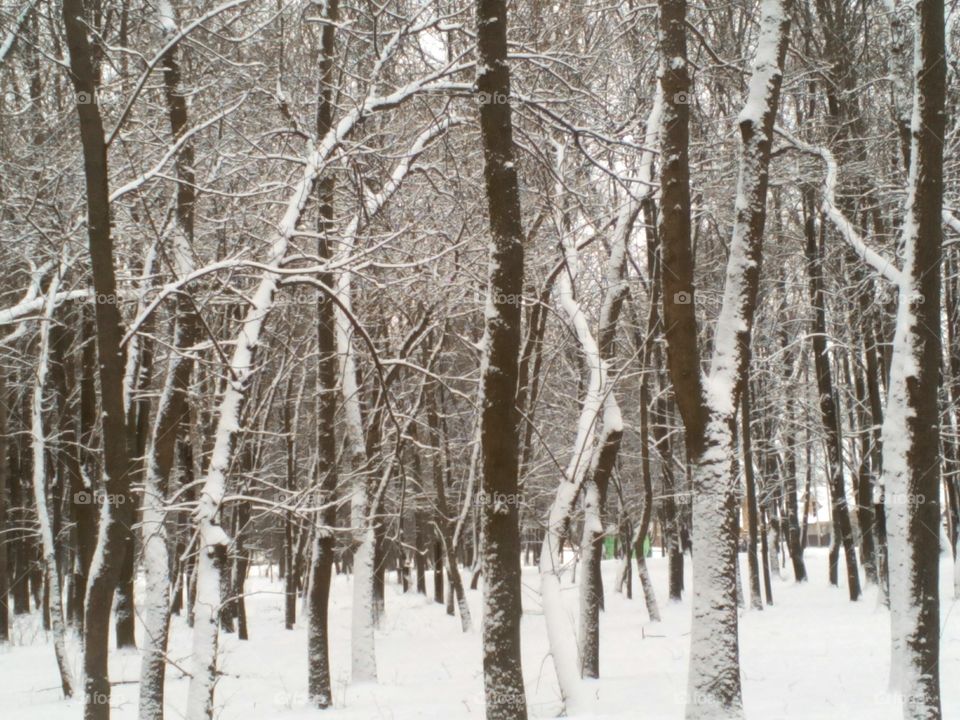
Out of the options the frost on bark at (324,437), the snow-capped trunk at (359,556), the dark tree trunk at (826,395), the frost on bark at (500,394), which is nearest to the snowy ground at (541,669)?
the snow-capped trunk at (359,556)

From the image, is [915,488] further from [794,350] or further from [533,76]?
[794,350]

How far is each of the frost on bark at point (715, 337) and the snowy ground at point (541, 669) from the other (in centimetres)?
124

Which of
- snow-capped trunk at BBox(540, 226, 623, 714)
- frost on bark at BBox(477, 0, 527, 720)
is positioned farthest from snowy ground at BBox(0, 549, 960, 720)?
frost on bark at BBox(477, 0, 527, 720)

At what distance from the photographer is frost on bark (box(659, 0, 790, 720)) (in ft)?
23.4

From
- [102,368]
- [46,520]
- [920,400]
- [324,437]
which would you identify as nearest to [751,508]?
[324,437]

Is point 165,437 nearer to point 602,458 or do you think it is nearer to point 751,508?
point 602,458

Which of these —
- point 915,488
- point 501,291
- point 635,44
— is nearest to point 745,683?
point 915,488

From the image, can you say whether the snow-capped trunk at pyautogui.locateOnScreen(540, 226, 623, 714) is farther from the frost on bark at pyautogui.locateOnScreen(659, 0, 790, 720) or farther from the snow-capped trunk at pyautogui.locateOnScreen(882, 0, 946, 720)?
the snow-capped trunk at pyautogui.locateOnScreen(882, 0, 946, 720)

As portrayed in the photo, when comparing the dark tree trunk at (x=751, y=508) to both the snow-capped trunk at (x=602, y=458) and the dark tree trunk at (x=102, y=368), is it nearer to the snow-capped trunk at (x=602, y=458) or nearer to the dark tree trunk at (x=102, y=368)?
the snow-capped trunk at (x=602, y=458)

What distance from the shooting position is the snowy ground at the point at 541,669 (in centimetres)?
962

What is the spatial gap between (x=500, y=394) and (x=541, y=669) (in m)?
4.56

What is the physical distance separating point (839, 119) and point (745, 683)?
32.2 feet

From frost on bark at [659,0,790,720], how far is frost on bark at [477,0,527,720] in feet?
5.30

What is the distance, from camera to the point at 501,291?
6980 millimetres
